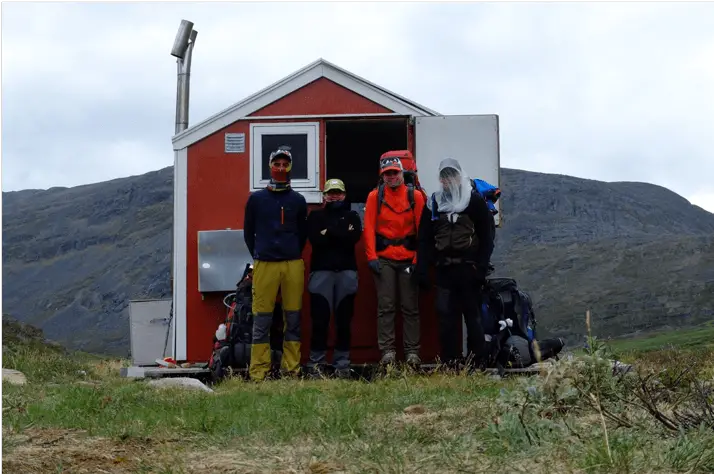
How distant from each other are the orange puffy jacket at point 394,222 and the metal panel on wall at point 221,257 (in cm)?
149

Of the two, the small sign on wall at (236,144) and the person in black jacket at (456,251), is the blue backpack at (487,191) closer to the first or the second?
the person in black jacket at (456,251)

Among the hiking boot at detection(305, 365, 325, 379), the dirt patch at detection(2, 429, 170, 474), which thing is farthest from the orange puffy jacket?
the dirt patch at detection(2, 429, 170, 474)

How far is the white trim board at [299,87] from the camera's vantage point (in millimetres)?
10828

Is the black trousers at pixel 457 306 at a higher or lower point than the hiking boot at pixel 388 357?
higher

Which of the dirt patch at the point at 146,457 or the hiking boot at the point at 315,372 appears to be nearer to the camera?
the dirt patch at the point at 146,457

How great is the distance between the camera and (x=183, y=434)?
18.5 ft

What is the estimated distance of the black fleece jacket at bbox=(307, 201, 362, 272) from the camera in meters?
9.84

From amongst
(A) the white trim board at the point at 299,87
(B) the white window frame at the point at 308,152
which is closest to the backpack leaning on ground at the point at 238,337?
(B) the white window frame at the point at 308,152

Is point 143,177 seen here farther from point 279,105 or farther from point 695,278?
point 279,105

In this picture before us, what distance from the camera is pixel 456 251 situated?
9.38m

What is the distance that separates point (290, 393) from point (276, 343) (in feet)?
9.81

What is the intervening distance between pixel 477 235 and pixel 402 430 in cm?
434

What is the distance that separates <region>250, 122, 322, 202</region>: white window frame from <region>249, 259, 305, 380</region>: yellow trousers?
103cm

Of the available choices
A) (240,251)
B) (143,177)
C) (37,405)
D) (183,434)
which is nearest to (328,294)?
(240,251)
